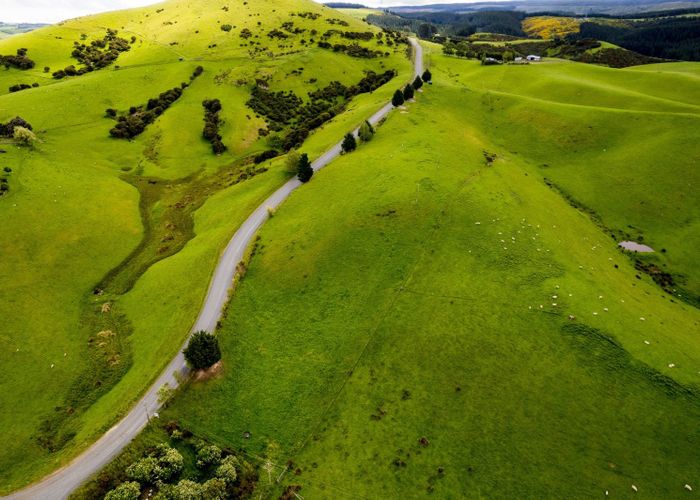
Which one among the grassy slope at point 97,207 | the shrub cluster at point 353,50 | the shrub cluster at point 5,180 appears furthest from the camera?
the shrub cluster at point 353,50

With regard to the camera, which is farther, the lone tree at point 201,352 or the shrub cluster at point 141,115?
the shrub cluster at point 141,115

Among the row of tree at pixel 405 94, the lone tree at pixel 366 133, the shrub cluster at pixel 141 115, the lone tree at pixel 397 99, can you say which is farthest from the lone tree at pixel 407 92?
the shrub cluster at pixel 141 115

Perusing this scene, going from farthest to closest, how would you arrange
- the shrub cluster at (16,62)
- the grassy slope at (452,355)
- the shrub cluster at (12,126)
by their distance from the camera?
1. the shrub cluster at (16,62)
2. the shrub cluster at (12,126)
3. the grassy slope at (452,355)

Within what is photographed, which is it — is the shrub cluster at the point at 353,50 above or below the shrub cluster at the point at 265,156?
above

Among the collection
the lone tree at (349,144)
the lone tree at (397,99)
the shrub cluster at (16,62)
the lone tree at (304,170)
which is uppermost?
the shrub cluster at (16,62)

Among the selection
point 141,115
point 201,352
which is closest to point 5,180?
point 141,115

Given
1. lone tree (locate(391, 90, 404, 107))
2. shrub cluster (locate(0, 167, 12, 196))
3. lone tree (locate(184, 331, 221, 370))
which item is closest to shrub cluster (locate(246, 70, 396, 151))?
lone tree (locate(391, 90, 404, 107))

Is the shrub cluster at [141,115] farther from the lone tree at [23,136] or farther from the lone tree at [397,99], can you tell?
Result: the lone tree at [397,99]
